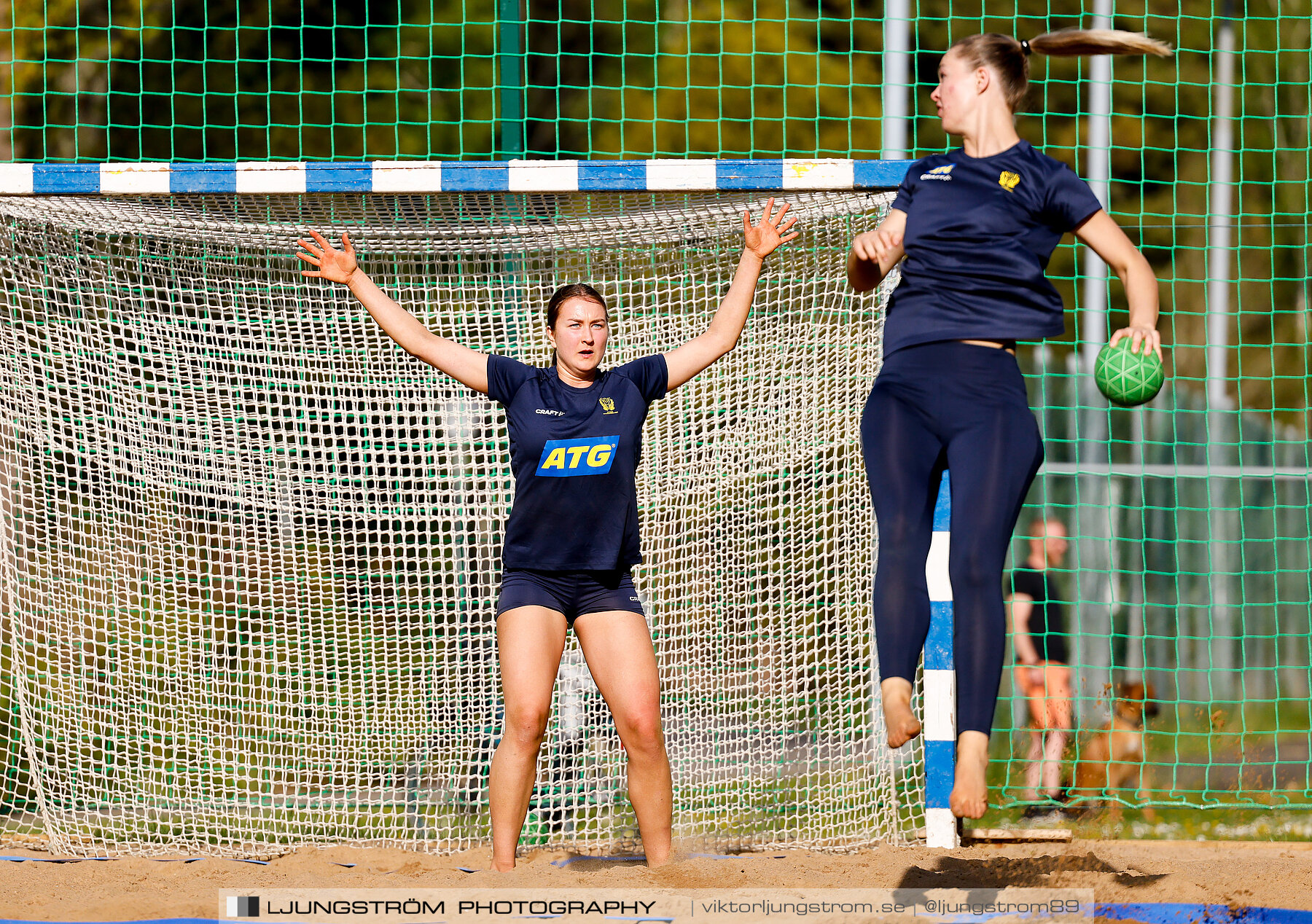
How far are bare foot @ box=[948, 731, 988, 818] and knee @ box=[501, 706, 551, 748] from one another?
1546 mm

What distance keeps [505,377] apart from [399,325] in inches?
16.4

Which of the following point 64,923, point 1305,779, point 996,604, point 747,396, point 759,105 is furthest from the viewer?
point 759,105

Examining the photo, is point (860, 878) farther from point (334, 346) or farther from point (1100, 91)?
point (1100, 91)

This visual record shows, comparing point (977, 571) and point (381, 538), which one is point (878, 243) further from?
point (381, 538)

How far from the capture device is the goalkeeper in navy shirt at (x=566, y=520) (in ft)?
14.9

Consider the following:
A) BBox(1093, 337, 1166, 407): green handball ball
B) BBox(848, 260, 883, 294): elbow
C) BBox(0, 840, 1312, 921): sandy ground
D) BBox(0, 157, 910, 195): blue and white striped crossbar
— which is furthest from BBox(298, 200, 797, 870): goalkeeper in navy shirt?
BBox(1093, 337, 1166, 407): green handball ball

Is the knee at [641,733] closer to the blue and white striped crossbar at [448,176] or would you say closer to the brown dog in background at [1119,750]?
the blue and white striped crossbar at [448,176]

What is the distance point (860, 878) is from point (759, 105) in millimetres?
13145

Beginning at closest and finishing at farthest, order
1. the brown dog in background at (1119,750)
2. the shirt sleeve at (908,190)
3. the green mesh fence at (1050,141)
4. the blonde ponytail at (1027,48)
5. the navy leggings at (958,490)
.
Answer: the navy leggings at (958,490), the blonde ponytail at (1027,48), the shirt sleeve at (908,190), the green mesh fence at (1050,141), the brown dog in background at (1119,750)

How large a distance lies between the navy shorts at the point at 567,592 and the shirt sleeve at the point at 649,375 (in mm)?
662

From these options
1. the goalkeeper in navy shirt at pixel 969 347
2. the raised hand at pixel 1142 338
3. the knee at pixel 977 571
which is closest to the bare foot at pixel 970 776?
the goalkeeper in navy shirt at pixel 969 347

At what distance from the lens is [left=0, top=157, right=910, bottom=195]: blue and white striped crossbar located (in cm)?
516

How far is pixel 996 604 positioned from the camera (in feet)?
11.8

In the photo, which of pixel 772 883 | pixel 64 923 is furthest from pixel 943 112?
pixel 64 923
